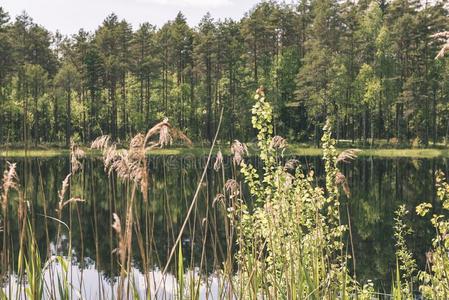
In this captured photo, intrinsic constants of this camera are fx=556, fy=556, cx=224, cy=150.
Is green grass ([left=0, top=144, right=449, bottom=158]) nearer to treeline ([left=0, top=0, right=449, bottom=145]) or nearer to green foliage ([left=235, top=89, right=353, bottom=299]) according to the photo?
treeline ([left=0, top=0, right=449, bottom=145])

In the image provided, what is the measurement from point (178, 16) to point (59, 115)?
64.5 feet

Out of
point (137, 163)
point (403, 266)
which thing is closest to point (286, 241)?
point (137, 163)

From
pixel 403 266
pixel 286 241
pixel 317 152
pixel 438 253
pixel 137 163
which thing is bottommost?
pixel 317 152

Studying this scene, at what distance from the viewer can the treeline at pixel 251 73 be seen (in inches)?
2271

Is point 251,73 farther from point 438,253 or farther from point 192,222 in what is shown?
point 438,253

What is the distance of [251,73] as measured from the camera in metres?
67.6

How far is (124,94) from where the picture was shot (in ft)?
230

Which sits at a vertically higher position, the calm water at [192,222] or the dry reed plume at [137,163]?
the dry reed plume at [137,163]

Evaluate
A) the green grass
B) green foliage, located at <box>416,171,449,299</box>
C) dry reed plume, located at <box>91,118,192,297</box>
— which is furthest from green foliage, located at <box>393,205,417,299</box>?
the green grass

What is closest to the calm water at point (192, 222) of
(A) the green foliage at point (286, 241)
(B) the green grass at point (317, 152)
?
(A) the green foliage at point (286, 241)

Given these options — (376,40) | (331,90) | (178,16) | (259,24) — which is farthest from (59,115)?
(376,40)

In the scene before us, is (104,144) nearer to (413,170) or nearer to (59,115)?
(413,170)

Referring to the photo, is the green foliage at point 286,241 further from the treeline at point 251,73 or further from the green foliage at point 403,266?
the treeline at point 251,73

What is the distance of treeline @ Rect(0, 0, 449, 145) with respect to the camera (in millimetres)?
57688
